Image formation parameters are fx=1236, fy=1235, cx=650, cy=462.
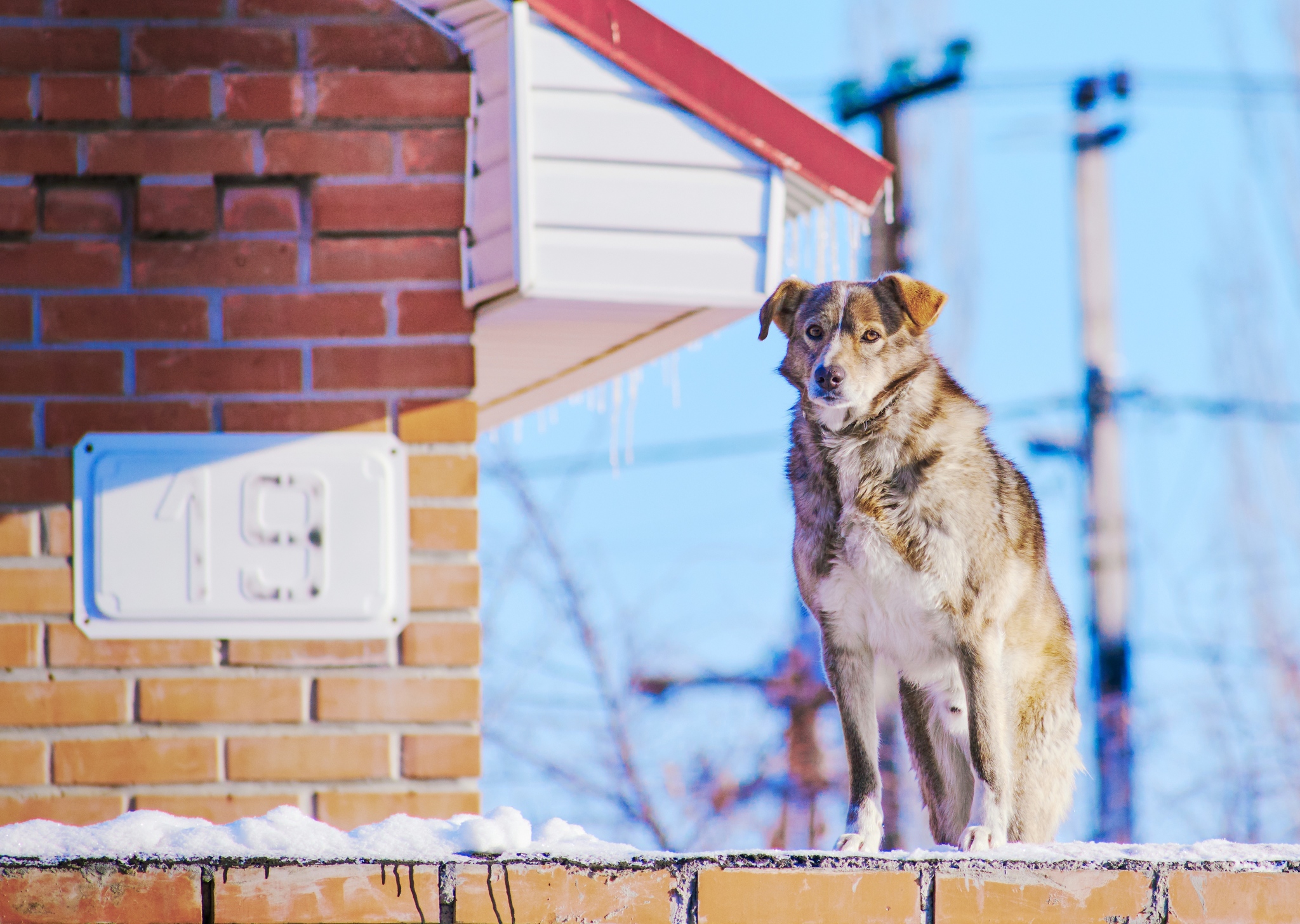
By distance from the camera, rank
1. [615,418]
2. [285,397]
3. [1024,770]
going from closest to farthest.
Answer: [1024,770], [285,397], [615,418]

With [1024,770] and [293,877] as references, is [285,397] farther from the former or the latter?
[1024,770]

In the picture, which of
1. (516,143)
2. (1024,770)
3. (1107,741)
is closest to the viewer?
(1024,770)

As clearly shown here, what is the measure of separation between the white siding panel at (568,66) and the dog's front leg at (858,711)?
5.48 ft

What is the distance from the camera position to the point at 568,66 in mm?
3266

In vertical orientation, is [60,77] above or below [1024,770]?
above

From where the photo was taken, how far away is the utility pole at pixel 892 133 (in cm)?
916

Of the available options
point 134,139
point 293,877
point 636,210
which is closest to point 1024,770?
point 293,877

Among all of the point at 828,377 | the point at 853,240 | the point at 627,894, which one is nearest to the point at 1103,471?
the point at 853,240

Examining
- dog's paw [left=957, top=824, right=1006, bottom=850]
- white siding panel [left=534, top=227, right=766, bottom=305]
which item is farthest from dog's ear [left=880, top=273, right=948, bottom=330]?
white siding panel [left=534, top=227, right=766, bottom=305]

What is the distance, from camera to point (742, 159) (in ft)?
11.0

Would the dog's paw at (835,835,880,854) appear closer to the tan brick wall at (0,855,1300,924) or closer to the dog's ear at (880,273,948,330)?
the tan brick wall at (0,855,1300,924)

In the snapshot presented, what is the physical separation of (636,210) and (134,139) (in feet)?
4.75

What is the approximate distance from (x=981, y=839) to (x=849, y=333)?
948mm

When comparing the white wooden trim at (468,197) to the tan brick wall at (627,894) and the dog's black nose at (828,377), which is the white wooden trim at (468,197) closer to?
the dog's black nose at (828,377)
